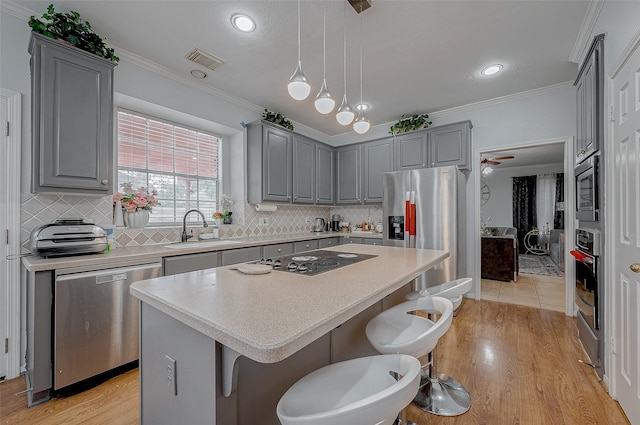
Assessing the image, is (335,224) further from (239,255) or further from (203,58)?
(203,58)

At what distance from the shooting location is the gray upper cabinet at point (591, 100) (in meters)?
1.94

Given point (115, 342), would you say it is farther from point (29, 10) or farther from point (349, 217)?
point (349, 217)

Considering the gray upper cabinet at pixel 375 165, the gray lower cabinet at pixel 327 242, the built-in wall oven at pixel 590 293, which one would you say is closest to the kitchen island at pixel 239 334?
the built-in wall oven at pixel 590 293

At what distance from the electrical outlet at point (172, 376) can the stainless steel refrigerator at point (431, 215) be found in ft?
9.77

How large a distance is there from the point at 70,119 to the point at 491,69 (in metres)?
3.76

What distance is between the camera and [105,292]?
193 cm

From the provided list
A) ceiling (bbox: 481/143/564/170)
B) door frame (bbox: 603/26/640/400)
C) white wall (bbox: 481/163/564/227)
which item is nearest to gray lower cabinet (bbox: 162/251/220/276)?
door frame (bbox: 603/26/640/400)

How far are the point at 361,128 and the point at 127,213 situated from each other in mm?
2261

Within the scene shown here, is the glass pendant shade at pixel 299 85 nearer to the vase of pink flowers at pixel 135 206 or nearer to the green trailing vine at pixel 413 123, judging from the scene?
the vase of pink flowers at pixel 135 206

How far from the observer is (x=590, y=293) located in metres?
2.09

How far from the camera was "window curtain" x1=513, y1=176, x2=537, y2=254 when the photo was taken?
791cm

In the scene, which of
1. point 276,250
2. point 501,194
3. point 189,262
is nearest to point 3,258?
point 189,262

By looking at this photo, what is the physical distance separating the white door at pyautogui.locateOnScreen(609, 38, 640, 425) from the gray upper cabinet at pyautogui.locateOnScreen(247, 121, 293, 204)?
3102 millimetres

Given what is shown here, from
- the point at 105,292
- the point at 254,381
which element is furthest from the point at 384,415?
the point at 105,292
